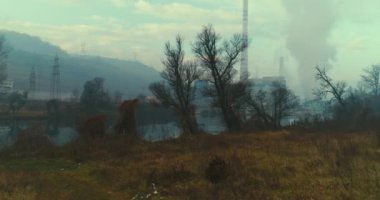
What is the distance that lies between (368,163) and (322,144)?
6254mm

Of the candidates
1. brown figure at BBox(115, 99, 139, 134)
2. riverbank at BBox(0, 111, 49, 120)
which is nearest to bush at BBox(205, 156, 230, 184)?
brown figure at BBox(115, 99, 139, 134)

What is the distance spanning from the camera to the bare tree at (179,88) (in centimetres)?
5891

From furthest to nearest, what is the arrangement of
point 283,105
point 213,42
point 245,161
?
point 283,105
point 213,42
point 245,161

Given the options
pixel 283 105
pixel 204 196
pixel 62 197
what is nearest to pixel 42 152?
pixel 62 197

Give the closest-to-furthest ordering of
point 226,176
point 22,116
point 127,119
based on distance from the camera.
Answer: point 226,176, point 127,119, point 22,116

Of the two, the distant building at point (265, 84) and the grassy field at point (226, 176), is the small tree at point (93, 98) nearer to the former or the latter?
the distant building at point (265, 84)

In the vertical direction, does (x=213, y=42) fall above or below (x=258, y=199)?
above

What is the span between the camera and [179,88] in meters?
59.6

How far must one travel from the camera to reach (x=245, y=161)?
2203 cm

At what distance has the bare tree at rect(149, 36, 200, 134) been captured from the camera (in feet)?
193

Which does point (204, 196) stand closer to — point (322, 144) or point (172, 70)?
point (322, 144)

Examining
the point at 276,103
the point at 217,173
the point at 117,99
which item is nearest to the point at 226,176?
the point at 217,173

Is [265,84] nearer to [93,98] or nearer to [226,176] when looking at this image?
[93,98]

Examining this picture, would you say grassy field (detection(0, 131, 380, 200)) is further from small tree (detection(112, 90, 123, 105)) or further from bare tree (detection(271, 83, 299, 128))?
small tree (detection(112, 90, 123, 105))
